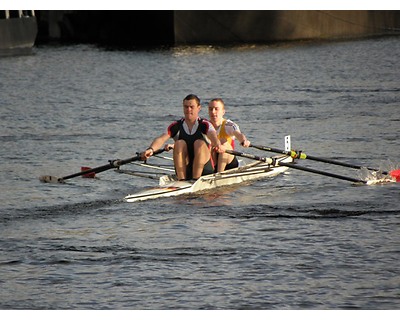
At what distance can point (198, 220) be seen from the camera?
49.9ft

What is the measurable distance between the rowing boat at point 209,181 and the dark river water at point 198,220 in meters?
0.14

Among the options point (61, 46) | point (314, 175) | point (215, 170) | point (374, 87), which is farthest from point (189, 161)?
point (61, 46)

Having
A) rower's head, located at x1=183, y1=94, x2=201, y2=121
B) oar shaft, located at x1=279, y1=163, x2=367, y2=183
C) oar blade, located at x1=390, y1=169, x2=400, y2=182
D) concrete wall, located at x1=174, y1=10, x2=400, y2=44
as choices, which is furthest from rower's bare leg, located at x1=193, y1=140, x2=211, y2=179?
concrete wall, located at x1=174, y1=10, x2=400, y2=44

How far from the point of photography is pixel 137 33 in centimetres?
6450

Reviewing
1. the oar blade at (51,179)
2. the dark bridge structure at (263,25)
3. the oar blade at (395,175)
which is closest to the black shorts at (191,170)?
the oar blade at (51,179)

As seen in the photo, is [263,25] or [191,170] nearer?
[191,170]

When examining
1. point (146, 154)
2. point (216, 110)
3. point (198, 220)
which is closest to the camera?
point (198, 220)

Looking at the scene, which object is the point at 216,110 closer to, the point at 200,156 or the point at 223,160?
the point at 223,160

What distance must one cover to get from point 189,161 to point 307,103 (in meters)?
15.2

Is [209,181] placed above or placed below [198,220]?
above

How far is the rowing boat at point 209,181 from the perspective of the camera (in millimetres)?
16125

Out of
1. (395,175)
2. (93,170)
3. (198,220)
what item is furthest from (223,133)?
(395,175)

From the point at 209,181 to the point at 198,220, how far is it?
1.64 metres

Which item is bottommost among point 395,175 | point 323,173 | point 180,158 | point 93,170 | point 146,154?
point 395,175
